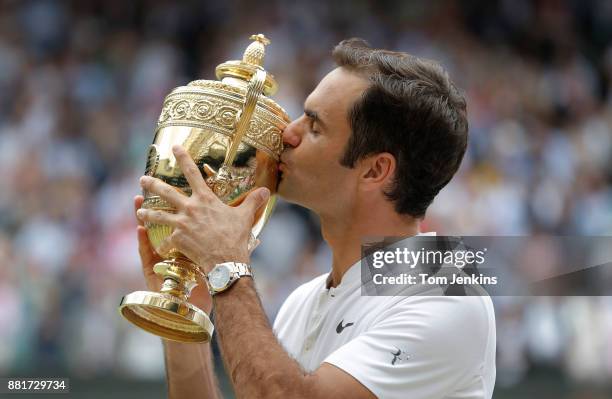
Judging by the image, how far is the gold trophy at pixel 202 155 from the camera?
3021mm

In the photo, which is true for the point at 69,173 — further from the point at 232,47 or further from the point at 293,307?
the point at 293,307

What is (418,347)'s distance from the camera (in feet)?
9.61

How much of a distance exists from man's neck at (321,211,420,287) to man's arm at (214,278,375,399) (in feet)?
1.58

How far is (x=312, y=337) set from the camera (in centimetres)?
327

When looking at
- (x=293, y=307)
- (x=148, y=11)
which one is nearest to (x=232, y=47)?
(x=148, y=11)

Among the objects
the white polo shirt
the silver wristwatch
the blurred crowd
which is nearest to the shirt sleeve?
the white polo shirt

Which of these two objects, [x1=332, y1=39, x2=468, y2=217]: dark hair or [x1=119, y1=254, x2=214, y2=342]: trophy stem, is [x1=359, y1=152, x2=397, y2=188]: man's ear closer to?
[x1=332, y1=39, x2=468, y2=217]: dark hair

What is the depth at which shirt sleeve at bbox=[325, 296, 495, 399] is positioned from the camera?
9.47ft

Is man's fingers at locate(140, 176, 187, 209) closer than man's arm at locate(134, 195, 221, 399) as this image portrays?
Yes

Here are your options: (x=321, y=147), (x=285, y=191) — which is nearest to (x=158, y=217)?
(x=285, y=191)

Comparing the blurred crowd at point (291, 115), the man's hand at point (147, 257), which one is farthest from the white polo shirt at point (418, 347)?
the blurred crowd at point (291, 115)

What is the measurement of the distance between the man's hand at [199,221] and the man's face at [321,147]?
0.29 metres

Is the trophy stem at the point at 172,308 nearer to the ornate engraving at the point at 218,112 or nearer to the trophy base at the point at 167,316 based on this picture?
the trophy base at the point at 167,316

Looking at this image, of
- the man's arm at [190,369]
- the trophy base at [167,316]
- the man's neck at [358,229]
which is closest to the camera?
the trophy base at [167,316]
